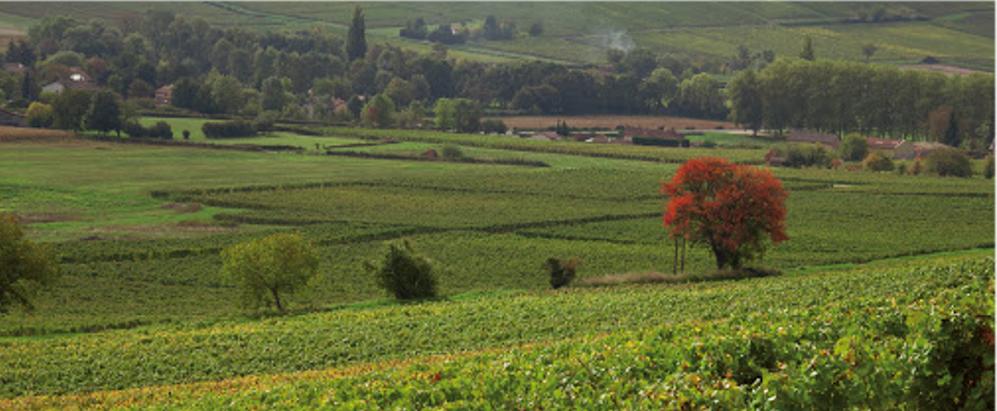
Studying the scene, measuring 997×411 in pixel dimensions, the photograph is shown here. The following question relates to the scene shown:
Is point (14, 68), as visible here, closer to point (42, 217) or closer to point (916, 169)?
point (42, 217)

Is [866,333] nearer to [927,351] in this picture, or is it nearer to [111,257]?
[927,351]

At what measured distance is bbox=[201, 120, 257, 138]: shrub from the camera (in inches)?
5630

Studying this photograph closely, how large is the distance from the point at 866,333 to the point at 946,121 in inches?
5640

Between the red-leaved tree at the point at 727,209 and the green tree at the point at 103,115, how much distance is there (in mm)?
78255

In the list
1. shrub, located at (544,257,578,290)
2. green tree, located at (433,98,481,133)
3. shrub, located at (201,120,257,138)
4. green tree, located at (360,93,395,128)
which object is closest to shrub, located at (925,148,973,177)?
green tree, located at (433,98,481,133)

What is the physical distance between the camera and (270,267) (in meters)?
61.9

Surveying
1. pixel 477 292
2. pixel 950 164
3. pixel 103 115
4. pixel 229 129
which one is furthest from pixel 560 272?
pixel 229 129

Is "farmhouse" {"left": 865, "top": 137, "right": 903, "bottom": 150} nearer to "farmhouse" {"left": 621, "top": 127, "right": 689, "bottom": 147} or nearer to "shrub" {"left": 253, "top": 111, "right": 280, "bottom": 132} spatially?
"farmhouse" {"left": 621, "top": 127, "right": 689, "bottom": 147}

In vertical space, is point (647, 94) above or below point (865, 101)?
below

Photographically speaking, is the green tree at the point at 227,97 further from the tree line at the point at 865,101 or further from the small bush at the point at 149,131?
the tree line at the point at 865,101

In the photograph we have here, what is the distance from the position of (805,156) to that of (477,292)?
75.5 metres

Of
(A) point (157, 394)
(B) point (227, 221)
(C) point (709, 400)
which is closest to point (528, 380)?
(C) point (709, 400)

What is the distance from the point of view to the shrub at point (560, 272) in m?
66.9

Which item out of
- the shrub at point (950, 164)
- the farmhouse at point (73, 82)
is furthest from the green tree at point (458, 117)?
the shrub at point (950, 164)
